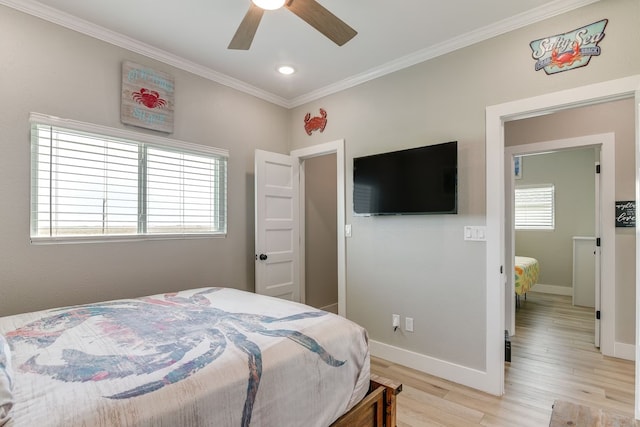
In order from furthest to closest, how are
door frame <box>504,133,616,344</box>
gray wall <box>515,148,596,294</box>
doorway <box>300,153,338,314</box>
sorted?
1. gray wall <box>515,148,596,294</box>
2. doorway <box>300,153,338,314</box>
3. door frame <box>504,133,616,344</box>

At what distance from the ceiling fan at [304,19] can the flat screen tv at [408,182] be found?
1.21 metres

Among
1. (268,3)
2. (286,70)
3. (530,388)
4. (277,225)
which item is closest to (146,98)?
(286,70)

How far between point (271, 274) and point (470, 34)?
286 cm

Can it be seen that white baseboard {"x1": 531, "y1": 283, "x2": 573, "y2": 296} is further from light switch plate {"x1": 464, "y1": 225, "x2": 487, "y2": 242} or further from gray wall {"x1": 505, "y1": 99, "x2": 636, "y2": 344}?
light switch plate {"x1": 464, "y1": 225, "x2": 487, "y2": 242}

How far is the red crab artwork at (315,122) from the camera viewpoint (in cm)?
366

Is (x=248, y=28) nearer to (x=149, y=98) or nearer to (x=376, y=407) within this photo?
(x=149, y=98)

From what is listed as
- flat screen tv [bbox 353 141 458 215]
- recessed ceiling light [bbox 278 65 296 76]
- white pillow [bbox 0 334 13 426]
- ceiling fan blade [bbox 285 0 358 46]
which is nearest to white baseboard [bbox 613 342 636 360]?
flat screen tv [bbox 353 141 458 215]

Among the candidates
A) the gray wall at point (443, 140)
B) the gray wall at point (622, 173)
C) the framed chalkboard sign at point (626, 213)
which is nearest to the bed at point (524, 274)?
the gray wall at point (622, 173)

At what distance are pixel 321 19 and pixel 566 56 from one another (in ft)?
5.60

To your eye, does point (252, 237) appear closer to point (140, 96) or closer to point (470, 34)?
point (140, 96)

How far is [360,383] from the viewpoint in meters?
1.59

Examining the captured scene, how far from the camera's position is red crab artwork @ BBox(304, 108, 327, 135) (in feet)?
12.0

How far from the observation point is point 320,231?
14.6 ft

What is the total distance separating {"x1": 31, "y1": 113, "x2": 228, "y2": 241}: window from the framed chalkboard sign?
3958 mm
